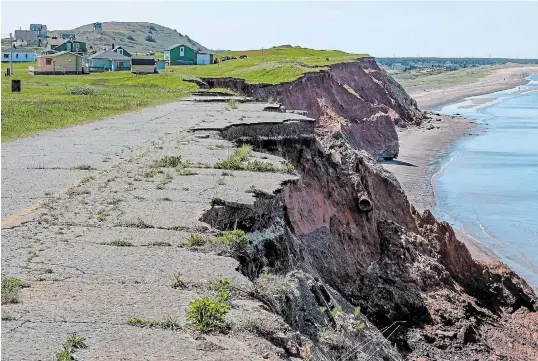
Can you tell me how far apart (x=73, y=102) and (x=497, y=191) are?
20.7m

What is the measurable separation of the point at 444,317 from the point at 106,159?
307 inches

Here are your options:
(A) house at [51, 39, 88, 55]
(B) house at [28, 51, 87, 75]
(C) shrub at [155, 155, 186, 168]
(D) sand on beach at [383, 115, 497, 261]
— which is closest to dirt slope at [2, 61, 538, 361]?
(C) shrub at [155, 155, 186, 168]

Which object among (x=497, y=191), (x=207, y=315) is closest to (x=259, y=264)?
(x=207, y=315)

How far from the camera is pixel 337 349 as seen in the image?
28.6 feet

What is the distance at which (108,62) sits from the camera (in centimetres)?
7162

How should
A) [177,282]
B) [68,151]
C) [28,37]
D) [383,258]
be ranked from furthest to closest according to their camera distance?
[28,37], [383,258], [68,151], [177,282]

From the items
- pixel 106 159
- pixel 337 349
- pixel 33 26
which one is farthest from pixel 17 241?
pixel 33 26

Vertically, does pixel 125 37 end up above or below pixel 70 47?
above

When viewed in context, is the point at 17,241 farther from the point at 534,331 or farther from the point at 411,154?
the point at 411,154

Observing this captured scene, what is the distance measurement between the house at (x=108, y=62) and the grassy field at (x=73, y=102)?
93.7ft

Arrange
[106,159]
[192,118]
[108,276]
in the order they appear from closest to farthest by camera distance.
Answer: [108,276]
[106,159]
[192,118]

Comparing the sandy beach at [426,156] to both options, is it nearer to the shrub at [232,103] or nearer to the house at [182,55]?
the shrub at [232,103]

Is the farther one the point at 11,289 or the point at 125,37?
the point at 125,37

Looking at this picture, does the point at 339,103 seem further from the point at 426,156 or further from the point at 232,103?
the point at 232,103
